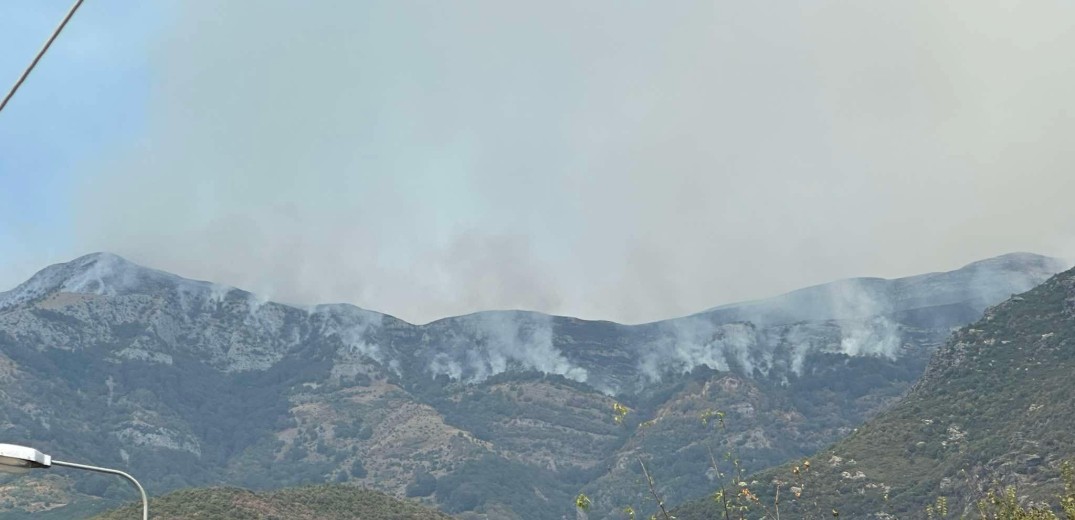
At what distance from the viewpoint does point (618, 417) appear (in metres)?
29.9

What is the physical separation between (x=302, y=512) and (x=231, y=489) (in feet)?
42.1

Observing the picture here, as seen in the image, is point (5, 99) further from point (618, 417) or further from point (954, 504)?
point (954, 504)

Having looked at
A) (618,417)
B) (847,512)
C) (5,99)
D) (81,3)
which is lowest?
(847,512)

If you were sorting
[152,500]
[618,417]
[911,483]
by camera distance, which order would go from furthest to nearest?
1. [911,483]
2. [152,500]
3. [618,417]

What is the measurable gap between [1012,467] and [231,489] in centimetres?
12436

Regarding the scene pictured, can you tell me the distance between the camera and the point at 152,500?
593ft

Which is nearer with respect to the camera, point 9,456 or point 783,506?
point 9,456

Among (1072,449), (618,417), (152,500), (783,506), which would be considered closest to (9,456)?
(618,417)

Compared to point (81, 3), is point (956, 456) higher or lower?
lower

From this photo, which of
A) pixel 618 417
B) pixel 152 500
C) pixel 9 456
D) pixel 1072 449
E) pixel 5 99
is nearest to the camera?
pixel 5 99

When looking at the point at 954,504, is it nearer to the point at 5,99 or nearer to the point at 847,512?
the point at 847,512

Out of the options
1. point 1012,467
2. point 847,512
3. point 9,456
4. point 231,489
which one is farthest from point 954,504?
point 9,456

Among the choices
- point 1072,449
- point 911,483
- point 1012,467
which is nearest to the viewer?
point 1072,449

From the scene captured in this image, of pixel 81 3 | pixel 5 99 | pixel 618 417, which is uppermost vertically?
pixel 81 3
